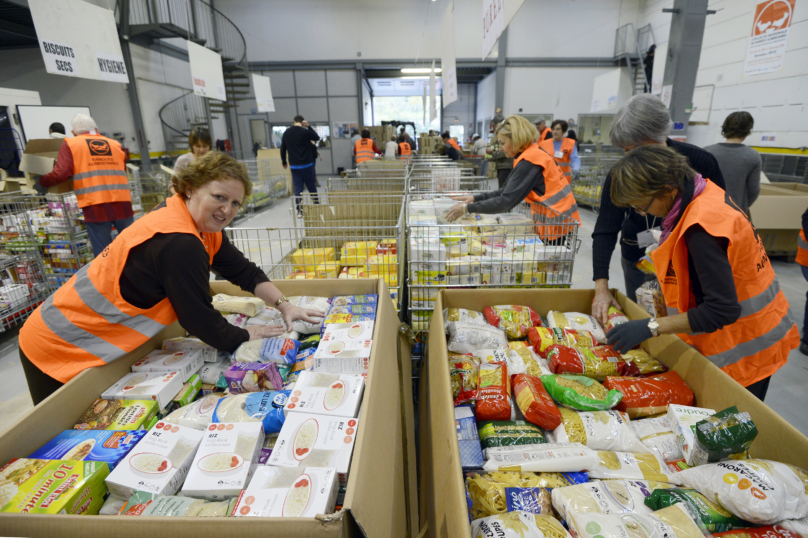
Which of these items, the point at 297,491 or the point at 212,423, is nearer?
the point at 297,491

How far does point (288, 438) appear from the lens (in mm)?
1024

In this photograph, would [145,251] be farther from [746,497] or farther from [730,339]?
[730,339]

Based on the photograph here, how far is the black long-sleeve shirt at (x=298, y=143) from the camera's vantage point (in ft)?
24.4

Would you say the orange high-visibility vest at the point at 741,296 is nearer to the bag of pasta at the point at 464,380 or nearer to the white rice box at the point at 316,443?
the bag of pasta at the point at 464,380

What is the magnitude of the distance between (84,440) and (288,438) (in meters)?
0.56

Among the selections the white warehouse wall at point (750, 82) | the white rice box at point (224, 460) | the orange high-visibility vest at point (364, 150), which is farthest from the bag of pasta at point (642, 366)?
the white warehouse wall at point (750, 82)

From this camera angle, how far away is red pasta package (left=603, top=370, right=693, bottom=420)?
1311mm

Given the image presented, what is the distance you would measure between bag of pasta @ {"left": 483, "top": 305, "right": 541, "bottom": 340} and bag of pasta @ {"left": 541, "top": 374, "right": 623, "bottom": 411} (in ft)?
1.31

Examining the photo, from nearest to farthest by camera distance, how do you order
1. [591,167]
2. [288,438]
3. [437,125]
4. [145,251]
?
[288,438] → [145,251] → [591,167] → [437,125]

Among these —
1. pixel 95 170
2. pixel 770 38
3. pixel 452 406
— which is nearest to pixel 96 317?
pixel 452 406

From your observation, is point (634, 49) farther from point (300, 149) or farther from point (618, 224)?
point (618, 224)

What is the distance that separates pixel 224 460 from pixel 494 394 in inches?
33.0

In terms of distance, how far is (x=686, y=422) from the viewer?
3.83 ft

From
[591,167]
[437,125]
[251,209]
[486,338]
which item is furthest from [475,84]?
[486,338]
